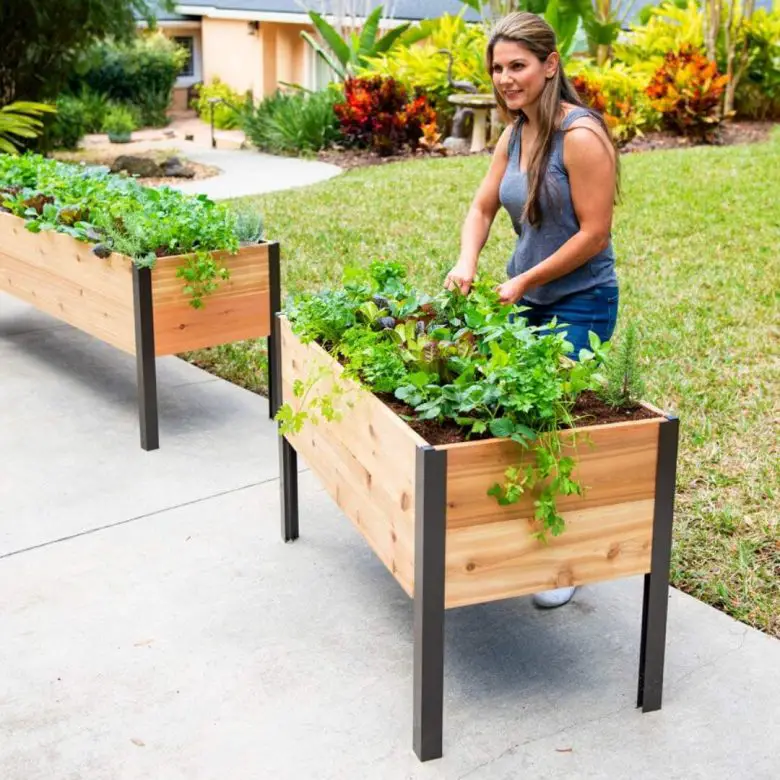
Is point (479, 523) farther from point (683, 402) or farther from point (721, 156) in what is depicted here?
point (721, 156)

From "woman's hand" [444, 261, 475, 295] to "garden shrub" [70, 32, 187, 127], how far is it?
2159cm

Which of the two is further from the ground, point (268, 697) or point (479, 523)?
point (479, 523)

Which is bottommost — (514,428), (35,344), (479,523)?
(35,344)

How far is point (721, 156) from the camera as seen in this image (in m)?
13.0

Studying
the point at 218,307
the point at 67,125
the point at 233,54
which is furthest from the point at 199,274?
the point at 233,54

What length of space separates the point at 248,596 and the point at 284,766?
102 cm

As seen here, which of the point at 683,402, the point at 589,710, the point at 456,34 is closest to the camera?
the point at 589,710

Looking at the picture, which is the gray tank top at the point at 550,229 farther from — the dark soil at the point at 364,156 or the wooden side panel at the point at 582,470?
the dark soil at the point at 364,156

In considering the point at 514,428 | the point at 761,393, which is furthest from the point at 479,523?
the point at 761,393

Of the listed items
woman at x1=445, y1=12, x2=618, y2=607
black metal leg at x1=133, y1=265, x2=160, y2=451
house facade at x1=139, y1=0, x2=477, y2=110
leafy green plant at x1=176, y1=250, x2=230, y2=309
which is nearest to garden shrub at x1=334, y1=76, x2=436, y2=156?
house facade at x1=139, y1=0, x2=477, y2=110

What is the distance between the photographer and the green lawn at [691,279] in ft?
14.2

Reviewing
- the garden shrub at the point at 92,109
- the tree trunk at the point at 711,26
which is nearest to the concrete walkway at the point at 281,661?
the tree trunk at the point at 711,26

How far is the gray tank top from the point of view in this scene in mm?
3957

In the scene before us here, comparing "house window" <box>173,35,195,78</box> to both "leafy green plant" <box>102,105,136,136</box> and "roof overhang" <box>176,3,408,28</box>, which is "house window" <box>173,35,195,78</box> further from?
"leafy green plant" <box>102,105,136,136</box>
